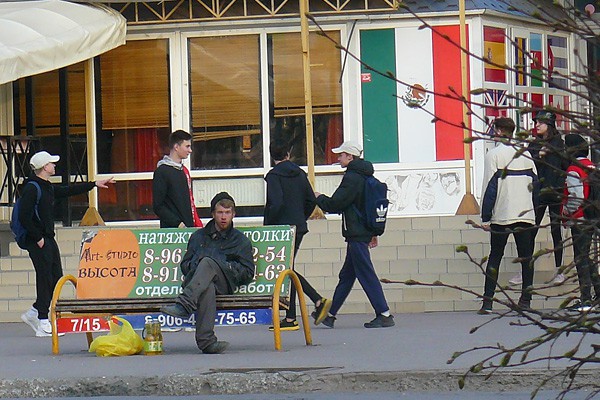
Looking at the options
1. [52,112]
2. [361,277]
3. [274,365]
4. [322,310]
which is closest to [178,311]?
[274,365]

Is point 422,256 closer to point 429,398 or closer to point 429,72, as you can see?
point 429,72

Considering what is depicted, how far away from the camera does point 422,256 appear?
51.6 feet

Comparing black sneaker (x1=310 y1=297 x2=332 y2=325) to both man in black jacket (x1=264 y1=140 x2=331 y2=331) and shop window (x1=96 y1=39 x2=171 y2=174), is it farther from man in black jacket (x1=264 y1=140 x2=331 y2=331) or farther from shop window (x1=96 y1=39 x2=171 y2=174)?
shop window (x1=96 y1=39 x2=171 y2=174)

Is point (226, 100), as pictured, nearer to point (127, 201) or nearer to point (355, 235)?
point (127, 201)

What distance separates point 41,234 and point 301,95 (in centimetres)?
756

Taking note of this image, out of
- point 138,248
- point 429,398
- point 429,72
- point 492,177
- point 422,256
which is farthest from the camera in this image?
point 429,72

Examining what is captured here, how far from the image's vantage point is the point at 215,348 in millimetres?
10227

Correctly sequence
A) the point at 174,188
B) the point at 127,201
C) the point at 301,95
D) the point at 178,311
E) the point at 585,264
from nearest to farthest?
the point at 585,264 < the point at 178,311 < the point at 174,188 < the point at 301,95 < the point at 127,201

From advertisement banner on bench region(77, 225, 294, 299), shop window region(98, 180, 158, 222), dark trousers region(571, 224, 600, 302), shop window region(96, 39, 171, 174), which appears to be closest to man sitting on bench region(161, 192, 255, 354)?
advertisement banner on bench region(77, 225, 294, 299)

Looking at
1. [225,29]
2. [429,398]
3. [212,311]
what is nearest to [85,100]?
[225,29]

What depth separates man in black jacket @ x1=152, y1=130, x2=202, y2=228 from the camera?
11.8 m

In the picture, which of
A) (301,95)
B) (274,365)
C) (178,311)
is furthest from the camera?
(301,95)

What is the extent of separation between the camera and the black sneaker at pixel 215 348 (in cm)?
1020

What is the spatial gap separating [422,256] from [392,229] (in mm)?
806
